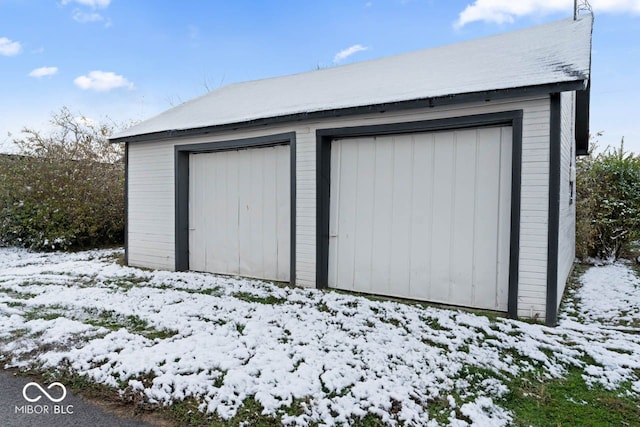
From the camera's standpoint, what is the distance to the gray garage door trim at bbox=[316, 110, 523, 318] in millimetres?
3852

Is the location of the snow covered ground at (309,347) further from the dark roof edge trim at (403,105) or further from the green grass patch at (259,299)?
the dark roof edge trim at (403,105)

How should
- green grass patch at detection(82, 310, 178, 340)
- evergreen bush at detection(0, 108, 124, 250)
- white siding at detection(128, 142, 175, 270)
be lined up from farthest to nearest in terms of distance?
evergreen bush at detection(0, 108, 124, 250), white siding at detection(128, 142, 175, 270), green grass patch at detection(82, 310, 178, 340)

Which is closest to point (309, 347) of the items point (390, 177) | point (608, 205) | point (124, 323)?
point (124, 323)

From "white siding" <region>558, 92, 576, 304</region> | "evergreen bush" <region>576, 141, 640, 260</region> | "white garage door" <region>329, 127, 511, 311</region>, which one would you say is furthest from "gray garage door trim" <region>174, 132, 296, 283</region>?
"evergreen bush" <region>576, 141, 640, 260</region>

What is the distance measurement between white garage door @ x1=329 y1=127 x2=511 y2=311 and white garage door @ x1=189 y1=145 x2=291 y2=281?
815 mm

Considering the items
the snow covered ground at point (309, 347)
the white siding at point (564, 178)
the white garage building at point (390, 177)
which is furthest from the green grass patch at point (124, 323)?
the white siding at point (564, 178)

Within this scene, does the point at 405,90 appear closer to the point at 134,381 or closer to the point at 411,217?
the point at 411,217

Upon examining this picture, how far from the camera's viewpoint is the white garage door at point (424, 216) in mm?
4125

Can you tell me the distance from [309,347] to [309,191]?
2.40m

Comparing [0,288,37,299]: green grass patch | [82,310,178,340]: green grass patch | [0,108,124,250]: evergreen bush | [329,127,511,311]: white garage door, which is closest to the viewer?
[82,310,178,340]: green grass patch

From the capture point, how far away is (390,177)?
4.70 meters

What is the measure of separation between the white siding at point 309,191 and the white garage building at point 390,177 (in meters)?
0.01

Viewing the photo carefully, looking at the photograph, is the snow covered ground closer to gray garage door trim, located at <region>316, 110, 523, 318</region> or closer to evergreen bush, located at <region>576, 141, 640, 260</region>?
gray garage door trim, located at <region>316, 110, 523, 318</region>

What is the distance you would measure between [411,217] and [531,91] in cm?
171
